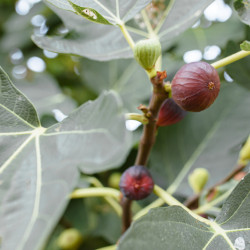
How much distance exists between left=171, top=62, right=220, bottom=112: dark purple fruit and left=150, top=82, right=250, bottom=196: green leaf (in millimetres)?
409

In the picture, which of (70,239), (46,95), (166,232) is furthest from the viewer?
(46,95)

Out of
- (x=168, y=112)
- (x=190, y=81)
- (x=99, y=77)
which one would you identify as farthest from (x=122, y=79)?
(x=190, y=81)

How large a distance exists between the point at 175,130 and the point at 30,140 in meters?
0.49

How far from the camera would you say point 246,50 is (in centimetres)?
65

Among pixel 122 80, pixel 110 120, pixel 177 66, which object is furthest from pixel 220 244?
pixel 122 80

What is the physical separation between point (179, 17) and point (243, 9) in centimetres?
20

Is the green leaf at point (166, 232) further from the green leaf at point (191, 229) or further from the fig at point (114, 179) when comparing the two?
the fig at point (114, 179)

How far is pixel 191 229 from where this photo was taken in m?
0.59

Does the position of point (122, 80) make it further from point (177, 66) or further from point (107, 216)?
point (107, 216)

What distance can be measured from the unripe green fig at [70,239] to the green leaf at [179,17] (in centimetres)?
65

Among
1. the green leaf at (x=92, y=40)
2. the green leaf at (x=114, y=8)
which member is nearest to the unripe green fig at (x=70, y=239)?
the green leaf at (x=92, y=40)

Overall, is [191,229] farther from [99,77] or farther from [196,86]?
[99,77]

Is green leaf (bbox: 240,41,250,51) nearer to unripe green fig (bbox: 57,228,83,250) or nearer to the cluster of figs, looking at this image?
the cluster of figs

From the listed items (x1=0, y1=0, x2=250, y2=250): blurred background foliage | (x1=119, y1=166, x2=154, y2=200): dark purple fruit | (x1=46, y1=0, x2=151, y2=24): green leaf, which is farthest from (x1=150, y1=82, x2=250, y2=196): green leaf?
(x1=46, y1=0, x2=151, y2=24): green leaf
